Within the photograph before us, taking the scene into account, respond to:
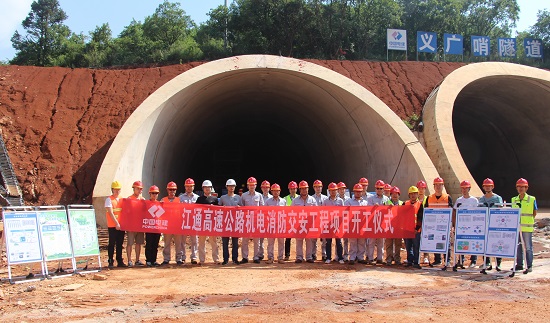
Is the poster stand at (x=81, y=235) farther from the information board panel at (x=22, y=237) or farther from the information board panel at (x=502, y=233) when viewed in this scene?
the information board panel at (x=502, y=233)

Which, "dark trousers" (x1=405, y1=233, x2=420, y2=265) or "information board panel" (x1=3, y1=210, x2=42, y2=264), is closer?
"information board panel" (x1=3, y1=210, x2=42, y2=264)

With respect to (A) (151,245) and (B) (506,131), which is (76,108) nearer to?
(A) (151,245)

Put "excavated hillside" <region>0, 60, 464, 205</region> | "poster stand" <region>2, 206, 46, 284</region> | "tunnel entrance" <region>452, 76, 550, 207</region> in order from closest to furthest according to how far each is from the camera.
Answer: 1. "poster stand" <region>2, 206, 46, 284</region>
2. "excavated hillside" <region>0, 60, 464, 205</region>
3. "tunnel entrance" <region>452, 76, 550, 207</region>

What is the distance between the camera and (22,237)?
7.79 meters

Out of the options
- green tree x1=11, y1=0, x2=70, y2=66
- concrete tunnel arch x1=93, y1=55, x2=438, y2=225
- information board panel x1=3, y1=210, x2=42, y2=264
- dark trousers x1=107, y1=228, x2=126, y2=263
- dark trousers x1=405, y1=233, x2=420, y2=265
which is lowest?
dark trousers x1=405, y1=233, x2=420, y2=265

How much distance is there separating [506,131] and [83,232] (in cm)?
1782

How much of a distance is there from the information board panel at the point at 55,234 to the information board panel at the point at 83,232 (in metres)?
0.10

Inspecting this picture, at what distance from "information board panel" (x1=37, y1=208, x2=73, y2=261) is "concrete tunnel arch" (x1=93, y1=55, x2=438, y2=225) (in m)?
3.01

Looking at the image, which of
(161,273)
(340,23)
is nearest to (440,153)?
(161,273)

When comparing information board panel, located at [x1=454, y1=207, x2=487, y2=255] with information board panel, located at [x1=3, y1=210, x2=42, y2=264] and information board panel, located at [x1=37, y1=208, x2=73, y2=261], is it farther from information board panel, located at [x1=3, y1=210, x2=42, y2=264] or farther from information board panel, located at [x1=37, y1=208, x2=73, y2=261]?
information board panel, located at [x1=3, y1=210, x2=42, y2=264]

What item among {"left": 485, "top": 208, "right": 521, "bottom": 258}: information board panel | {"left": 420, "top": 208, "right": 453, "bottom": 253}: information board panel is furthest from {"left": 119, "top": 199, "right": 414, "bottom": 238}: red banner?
{"left": 485, "top": 208, "right": 521, "bottom": 258}: information board panel

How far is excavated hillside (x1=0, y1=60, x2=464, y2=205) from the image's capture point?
49.9 feet

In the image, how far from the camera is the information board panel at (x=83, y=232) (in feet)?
27.8

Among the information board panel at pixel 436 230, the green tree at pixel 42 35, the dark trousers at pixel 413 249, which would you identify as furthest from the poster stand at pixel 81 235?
the green tree at pixel 42 35
